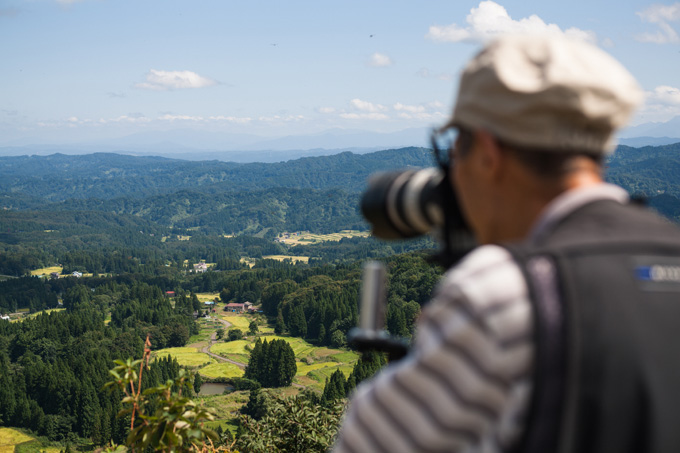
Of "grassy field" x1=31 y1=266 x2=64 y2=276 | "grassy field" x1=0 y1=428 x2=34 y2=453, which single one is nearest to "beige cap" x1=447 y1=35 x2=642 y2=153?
"grassy field" x1=0 y1=428 x2=34 y2=453

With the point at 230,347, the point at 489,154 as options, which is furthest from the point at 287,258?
the point at 489,154

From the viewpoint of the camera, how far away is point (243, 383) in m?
63.9

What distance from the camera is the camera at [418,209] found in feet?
5.66

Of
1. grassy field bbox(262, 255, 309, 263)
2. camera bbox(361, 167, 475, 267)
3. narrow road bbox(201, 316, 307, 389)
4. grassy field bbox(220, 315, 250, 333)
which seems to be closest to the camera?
camera bbox(361, 167, 475, 267)

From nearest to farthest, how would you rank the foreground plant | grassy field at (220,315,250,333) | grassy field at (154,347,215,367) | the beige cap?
the beige cap, the foreground plant, grassy field at (154,347,215,367), grassy field at (220,315,250,333)

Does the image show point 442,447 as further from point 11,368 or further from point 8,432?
point 11,368

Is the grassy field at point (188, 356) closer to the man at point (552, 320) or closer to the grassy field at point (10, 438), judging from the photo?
the grassy field at point (10, 438)

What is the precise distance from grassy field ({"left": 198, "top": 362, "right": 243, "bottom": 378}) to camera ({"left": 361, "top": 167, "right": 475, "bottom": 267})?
221ft

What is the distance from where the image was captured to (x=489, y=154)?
1313mm

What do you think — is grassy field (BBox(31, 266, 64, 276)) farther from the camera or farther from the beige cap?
the beige cap

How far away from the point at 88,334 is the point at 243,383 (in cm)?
2962

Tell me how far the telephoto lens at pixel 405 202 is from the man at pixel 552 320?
50 centimetres

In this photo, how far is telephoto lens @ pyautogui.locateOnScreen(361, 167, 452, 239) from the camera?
180cm

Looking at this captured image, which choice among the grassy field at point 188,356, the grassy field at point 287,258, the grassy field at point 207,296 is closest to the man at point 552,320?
the grassy field at point 188,356
